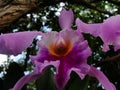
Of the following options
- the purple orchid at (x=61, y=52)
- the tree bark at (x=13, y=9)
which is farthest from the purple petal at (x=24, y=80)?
the tree bark at (x=13, y=9)

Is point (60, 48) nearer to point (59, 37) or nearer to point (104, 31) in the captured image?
point (59, 37)

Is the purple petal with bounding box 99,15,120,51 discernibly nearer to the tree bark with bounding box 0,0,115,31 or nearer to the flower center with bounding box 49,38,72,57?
the flower center with bounding box 49,38,72,57

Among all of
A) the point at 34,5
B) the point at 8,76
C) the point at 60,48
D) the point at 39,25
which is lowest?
the point at 39,25

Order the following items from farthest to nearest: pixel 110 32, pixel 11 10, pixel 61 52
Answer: pixel 11 10
pixel 61 52
pixel 110 32

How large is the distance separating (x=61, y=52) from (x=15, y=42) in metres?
0.12

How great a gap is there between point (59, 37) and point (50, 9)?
4.50 metres

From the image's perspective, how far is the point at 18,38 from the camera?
1.86 ft

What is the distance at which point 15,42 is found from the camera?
56 cm

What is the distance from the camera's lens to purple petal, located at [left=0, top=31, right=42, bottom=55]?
21.6 inches

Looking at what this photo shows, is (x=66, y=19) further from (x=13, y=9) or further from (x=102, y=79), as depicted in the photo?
(x=13, y=9)

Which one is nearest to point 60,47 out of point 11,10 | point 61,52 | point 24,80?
point 61,52

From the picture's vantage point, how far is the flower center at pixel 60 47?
0.65 m

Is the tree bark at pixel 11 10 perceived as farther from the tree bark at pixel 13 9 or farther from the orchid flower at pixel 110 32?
the orchid flower at pixel 110 32

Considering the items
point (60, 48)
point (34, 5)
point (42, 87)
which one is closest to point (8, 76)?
point (42, 87)
